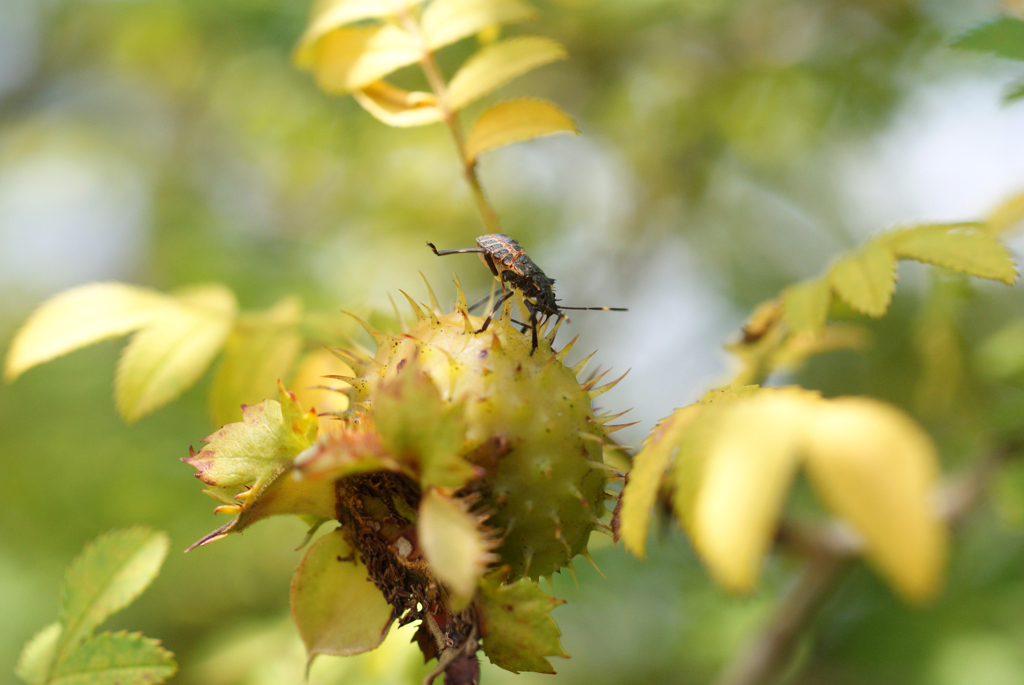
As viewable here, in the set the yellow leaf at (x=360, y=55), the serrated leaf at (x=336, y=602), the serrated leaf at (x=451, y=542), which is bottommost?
the serrated leaf at (x=336, y=602)

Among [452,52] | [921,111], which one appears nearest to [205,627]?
[452,52]

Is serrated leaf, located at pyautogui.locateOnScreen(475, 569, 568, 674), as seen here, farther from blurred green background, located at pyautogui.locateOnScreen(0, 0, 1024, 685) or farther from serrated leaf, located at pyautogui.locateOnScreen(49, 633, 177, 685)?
blurred green background, located at pyautogui.locateOnScreen(0, 0, 1024, 685)

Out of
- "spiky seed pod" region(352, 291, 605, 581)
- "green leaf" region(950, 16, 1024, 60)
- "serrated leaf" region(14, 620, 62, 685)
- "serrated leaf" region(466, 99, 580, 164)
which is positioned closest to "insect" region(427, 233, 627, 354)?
"spiky seed pod" region(352, 291, 605, 581)

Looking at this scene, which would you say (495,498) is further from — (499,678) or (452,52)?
(452,52)

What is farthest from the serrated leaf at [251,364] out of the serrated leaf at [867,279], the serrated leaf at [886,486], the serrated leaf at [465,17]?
the serrated leaf at [886,486]

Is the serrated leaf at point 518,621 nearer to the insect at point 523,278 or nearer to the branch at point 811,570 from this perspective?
the insect at point 523,278

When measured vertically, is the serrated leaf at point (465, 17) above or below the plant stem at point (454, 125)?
above

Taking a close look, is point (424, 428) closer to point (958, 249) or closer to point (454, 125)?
point (454, 125)
